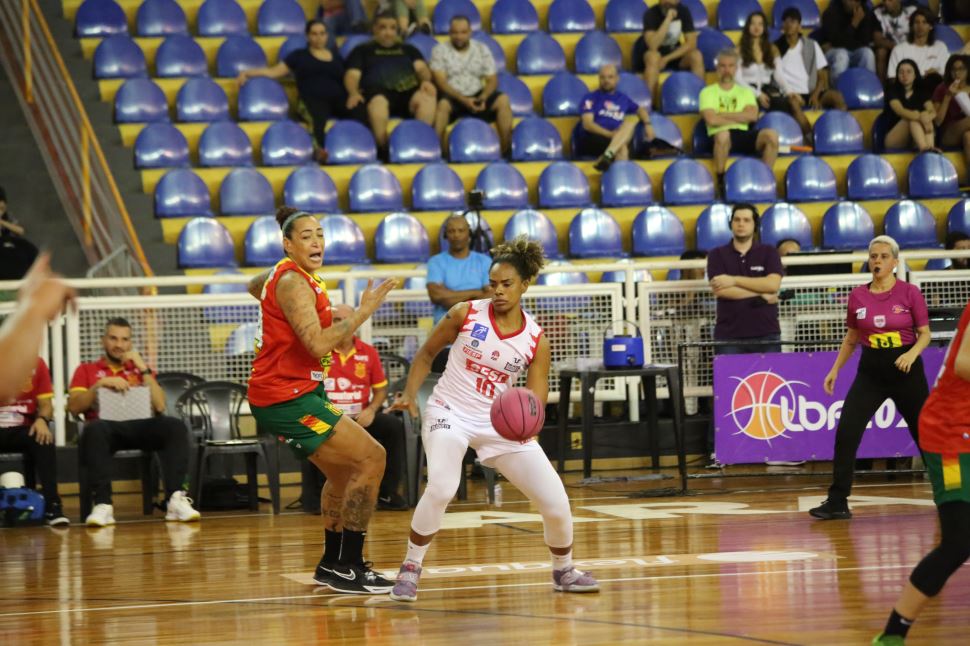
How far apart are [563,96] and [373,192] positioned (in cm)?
313

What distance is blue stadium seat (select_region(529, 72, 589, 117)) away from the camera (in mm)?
16938

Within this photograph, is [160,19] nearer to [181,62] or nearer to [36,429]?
[181,62]

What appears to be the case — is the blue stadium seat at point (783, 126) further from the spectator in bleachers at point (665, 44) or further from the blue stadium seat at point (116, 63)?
the blue stadium seat at point (116, 63)

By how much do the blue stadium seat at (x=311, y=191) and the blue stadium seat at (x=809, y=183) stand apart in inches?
208

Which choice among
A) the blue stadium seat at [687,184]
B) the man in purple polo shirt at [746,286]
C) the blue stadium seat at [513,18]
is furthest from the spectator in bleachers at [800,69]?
the man in purple polo shirt at [746,286]

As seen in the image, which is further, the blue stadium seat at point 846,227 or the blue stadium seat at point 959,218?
the blue stadium seat at point 959,218

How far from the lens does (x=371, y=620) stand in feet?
21.2

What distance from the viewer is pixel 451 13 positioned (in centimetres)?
1792

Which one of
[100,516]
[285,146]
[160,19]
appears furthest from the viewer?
[160,19]

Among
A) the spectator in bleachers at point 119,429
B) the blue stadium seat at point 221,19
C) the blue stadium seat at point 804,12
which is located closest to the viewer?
the spectator in bleachers at point 119,429

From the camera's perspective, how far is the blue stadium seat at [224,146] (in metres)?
15.4

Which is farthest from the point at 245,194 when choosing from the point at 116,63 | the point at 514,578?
the point at 514,578

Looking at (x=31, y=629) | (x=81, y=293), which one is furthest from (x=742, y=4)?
(x=31, y=629)

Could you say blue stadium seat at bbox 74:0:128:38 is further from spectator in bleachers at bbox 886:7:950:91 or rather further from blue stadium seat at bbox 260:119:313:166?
spectator in bleachers at bbox 886:7:950:91
